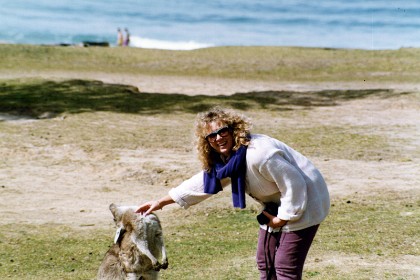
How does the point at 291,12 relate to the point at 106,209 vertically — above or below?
above

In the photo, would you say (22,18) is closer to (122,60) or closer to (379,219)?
(122,60)

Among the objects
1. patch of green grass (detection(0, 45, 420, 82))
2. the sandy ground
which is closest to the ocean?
patch of green grass (detection(0, 45, 420, 82))

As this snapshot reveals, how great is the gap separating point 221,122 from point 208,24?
63.4 metres

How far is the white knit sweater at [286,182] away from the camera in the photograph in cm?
454

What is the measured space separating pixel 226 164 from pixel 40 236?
4437mm

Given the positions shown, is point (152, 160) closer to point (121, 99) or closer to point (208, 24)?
point (121, 99)

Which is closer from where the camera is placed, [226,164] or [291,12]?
[226,164]

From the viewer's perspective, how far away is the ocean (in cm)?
4910

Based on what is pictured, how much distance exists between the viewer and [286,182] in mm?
4566

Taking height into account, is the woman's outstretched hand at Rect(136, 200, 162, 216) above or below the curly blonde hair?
below

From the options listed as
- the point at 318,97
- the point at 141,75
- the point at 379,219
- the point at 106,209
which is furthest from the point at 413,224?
the point at 141,75

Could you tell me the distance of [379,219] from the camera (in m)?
8.72

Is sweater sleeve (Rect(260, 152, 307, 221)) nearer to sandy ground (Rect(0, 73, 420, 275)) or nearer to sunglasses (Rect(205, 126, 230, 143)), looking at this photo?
sunglasses (Rect(205, 126, 230, 143))

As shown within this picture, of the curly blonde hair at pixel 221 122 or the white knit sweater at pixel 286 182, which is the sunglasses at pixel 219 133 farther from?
the white knit sweater at pixel 286 182
